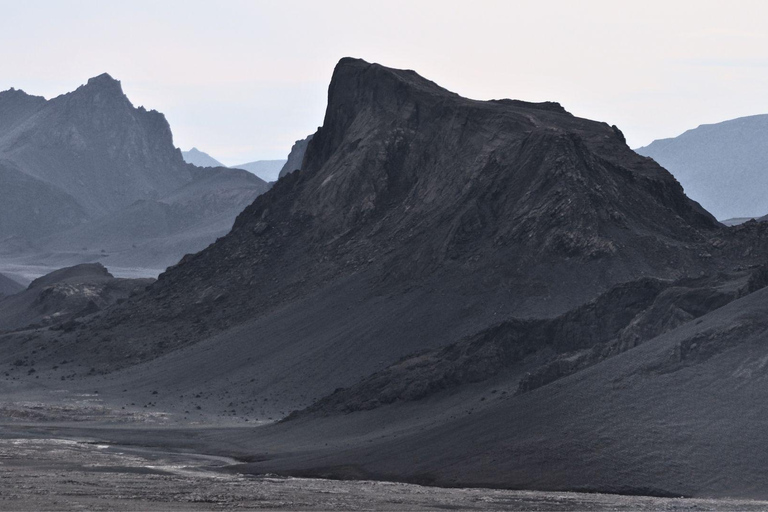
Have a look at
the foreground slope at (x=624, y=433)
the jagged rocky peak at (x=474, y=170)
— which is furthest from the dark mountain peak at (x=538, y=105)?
the foreground slope at (x=624, y=433)

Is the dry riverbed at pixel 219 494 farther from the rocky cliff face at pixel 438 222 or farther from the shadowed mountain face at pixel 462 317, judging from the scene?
the rocky cliff face at pixel 438 222

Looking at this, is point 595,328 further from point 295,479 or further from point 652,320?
point 295,479

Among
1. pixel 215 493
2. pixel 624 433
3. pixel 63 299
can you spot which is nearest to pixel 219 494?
pixel 215 493

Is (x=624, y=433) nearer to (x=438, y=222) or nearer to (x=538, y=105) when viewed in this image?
(x=438, y=222)

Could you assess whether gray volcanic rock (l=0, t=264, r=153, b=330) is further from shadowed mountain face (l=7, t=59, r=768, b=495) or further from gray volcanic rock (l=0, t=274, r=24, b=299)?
gray volcanic rock (l=0, t=274, r=24, b=299)

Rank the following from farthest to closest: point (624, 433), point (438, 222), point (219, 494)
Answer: point (438, 222) → point (624, 433) → point (219, 494)

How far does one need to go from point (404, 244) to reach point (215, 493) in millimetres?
48188

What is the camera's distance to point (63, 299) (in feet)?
440

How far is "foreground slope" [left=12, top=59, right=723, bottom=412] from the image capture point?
8438cm

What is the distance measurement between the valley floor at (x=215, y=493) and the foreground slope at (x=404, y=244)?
2244cm

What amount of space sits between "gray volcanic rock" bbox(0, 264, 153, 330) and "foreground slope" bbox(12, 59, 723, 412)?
64.5ft

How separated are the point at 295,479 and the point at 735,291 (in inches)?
886

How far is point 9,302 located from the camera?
14550 cm

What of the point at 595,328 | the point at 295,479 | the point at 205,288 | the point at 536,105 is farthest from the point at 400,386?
the point at 536,105
